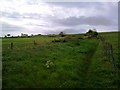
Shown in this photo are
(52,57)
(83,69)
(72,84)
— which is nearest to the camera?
(72,84)

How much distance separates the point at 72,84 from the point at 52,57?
12.7 meters

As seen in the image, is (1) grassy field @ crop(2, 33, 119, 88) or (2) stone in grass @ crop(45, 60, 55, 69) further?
(2) stone in grass @ crop(45, 60, 55, 69)

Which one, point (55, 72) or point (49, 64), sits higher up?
point (49, 64)

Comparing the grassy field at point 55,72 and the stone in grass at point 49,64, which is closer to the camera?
the grassy field at point 55,72

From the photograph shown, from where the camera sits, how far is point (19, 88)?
95.4 feet

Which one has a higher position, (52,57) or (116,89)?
(52,57)

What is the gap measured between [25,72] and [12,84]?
170 inches

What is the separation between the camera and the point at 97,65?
1618 inches

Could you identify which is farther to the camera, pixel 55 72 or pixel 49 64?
pixel 49 64

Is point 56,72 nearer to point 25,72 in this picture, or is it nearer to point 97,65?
point 25,72

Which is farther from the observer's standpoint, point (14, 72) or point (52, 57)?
point (52, 57)

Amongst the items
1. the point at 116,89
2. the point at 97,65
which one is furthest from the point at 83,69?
the point at 116,89

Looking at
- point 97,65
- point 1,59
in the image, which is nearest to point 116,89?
point 97,65

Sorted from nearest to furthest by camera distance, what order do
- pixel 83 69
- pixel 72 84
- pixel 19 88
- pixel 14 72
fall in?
pixel 19 88 → pixel 72 84 → pixel 14 72 → pixel 83 69
